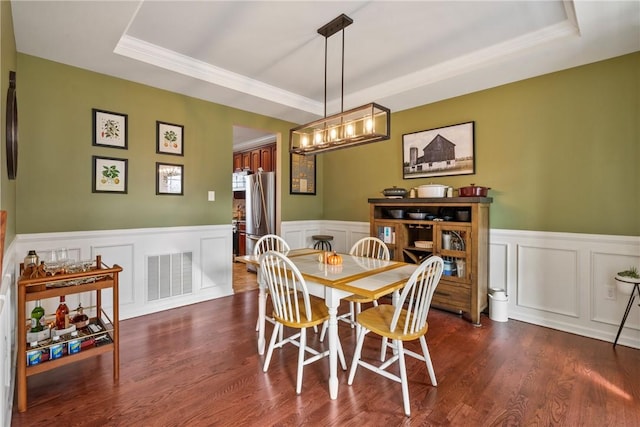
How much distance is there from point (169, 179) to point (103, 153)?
0.65 metres

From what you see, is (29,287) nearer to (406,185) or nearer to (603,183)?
(406,185)

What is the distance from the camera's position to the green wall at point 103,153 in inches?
106

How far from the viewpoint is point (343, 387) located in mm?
2020

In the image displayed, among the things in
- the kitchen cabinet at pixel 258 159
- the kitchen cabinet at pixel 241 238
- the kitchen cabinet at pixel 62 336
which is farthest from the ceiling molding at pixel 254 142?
the kitchen cabinet at pixel 62 336

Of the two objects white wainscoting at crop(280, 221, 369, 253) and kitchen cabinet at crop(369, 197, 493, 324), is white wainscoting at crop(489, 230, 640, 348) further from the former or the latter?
white wainscoting at crop(280, 221, 369, 253)

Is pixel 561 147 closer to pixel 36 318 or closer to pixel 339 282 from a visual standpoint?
pixel 339 282

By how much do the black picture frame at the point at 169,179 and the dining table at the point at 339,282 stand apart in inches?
59.6

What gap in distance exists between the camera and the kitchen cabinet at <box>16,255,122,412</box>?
1.82 meters

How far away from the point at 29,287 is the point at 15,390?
2.25 ft

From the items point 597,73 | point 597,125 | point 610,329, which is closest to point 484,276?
point 610,329

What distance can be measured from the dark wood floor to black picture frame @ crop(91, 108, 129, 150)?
182 cm

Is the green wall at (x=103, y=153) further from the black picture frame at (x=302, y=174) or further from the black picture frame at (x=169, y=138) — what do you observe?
the black picture frame at (x=302, y=174)

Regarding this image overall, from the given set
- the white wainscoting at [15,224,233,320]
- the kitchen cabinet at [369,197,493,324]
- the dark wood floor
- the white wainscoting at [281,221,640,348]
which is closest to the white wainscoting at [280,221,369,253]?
the kitchen cabinet at [369,197,493,324]

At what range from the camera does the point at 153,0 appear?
2.21 meters
